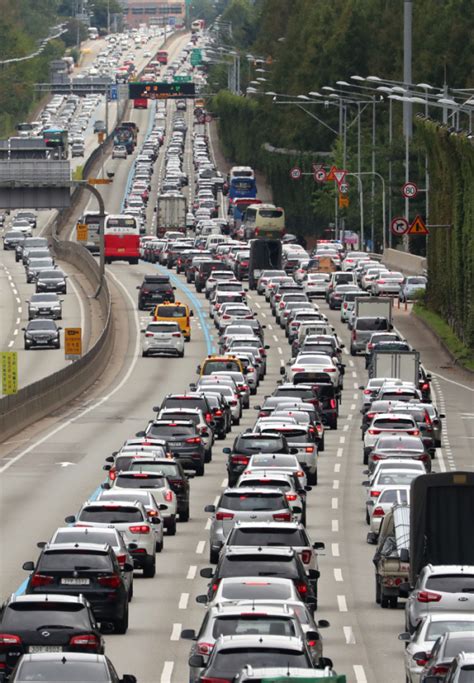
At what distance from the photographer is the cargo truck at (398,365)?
71.3 meters

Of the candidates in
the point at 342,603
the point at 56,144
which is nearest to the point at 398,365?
the point at 342,603

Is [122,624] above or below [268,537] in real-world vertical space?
below

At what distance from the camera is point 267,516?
3584 cm

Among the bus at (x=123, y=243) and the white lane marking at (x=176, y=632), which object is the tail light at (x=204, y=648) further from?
the bus at (x=123, y=243)

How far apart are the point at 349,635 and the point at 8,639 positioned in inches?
283

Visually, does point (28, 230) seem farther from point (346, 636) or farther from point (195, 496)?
point (346, 636)

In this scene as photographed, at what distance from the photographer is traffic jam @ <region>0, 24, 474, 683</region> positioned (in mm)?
23281

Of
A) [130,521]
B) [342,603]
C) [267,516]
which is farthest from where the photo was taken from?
[267,516]

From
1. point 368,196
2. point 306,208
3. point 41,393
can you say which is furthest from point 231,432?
point 306,208

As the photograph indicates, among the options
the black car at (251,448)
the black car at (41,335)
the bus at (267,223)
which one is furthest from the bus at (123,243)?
the black car at (251,448)

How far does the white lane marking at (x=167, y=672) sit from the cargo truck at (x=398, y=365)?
4445cm

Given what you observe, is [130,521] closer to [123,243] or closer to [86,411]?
[86,411]

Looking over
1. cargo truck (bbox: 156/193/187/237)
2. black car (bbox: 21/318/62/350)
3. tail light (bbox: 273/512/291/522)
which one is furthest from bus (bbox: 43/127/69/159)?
tail light (bbox: 273/512/291/522)

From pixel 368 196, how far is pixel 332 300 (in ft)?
136
